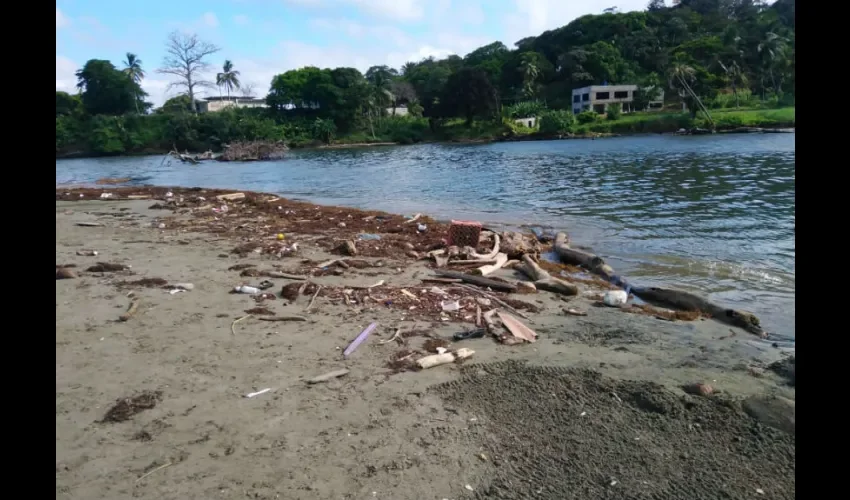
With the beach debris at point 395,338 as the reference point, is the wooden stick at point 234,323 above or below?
above

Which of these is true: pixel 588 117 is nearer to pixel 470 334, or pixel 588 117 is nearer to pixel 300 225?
pixel 300 225

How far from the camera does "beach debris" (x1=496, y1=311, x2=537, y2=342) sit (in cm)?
683

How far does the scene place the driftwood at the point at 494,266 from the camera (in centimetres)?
1015

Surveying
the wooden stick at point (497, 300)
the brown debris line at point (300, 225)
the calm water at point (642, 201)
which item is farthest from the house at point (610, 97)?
the wooden stick at point (497, 300)

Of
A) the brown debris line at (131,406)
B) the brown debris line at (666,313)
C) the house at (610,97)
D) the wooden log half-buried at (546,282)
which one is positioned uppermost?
the house at (610,97)

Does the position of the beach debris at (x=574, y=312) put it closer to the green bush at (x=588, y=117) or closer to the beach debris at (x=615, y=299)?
the beach debris at (x=615, y=299)

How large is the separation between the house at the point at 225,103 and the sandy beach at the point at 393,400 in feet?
351

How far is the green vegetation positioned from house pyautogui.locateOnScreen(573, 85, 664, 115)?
5.77 ft

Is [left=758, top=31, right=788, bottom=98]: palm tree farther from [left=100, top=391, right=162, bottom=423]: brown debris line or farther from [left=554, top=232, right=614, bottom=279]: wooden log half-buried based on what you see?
[left=100, top=391, right=162, bottom=423]: brown debris line

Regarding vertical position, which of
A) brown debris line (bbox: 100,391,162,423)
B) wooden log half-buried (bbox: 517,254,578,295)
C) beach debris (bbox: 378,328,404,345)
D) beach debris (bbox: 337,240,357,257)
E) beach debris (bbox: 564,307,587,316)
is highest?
beach debris (bbox: 337,240,357,257)

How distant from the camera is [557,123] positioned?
89.2 meters

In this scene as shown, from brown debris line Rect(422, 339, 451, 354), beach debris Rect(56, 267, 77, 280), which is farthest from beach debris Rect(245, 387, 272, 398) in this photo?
beach debris Rect(56, 267, 77, 280)

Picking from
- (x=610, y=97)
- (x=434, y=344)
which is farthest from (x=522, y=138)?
(x=434, y=344)

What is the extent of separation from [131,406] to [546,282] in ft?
22.0
